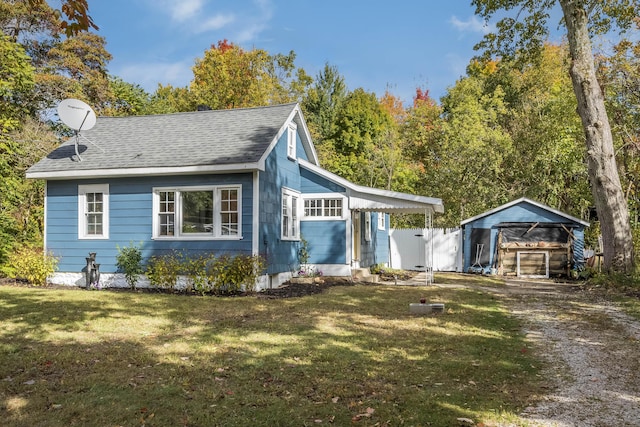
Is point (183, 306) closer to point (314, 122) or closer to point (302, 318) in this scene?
point (302, 318)

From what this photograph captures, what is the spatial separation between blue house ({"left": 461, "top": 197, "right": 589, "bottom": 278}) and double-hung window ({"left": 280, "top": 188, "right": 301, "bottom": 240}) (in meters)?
8.79

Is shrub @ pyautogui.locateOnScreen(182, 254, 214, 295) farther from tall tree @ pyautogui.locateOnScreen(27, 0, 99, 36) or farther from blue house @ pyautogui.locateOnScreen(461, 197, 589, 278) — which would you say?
blue house @ pyautogui.locateOnScreen(461, 197, 589, 278)

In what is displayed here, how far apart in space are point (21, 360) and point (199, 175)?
8.08 meters

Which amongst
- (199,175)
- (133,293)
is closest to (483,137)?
(199,175)

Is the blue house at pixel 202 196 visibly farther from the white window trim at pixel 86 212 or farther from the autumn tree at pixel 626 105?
the autumn tree at pixel 626 105

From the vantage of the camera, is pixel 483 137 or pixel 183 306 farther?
pixel 483 137

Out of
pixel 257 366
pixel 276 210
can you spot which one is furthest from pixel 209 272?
pixel 257 366

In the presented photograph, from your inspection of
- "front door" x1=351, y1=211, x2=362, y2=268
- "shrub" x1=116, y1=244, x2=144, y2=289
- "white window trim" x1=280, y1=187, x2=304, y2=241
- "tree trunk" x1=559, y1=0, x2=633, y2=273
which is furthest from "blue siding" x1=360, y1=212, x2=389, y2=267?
"shrub" x1=116, y1=244, x2=144, y2=289

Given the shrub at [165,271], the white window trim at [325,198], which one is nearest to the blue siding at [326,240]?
the white window trim at [325,198]

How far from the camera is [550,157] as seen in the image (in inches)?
A: 1019

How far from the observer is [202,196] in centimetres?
1352

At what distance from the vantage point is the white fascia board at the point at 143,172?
1272 centimetres

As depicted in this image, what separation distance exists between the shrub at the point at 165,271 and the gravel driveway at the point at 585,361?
7948 millimetres

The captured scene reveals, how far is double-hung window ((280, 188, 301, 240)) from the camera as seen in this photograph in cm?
1536
